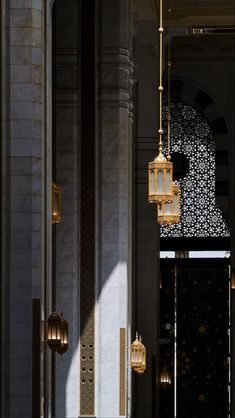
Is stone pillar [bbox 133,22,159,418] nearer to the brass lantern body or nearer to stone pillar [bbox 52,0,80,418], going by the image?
stone pillar [bbox 52,0,80,418]

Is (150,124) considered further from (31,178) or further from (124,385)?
(31,178)

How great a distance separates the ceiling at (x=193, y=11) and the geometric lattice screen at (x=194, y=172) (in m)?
5.28

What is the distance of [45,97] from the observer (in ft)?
43.2

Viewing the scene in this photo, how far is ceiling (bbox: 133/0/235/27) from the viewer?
76.2 ft

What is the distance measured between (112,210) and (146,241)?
621 centimetres

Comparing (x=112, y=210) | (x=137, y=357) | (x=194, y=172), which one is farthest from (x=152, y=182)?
(x=194, y=172)

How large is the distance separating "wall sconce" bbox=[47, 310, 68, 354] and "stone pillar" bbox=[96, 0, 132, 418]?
3.67 m

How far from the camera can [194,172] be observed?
30266 mm

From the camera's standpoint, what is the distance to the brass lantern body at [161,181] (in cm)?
1812

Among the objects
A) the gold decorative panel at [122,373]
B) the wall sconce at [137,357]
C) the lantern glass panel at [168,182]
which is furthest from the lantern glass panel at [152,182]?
the wall sconce at [137,357]

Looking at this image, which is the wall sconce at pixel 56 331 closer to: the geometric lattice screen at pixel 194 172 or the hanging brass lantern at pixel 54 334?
the hanging brass lantern at pixel 54 334

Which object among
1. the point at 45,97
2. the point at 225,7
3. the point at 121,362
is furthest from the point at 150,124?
the point at 45,97

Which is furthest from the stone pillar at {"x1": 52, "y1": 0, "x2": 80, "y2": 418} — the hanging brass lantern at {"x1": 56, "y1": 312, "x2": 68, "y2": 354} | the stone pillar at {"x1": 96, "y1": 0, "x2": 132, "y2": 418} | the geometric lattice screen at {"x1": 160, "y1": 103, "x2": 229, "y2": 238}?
the geometric lattice screen at {"x1": 160, "y1": 103, "x2": 229, "y2": 238}

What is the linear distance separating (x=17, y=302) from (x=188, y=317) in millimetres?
18041
